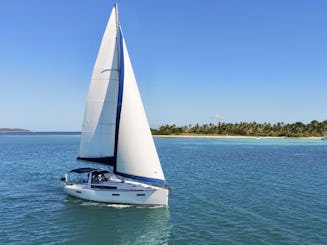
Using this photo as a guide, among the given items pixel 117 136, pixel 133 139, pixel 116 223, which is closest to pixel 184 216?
pixel 116 223

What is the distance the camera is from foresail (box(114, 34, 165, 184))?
81.7 feet

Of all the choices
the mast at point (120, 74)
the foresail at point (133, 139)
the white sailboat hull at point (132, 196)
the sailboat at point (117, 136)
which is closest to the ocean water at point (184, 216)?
the white sailboat hull at point (132, 196)

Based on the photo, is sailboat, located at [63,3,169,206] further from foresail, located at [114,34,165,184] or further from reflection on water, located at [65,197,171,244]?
reflection on water, located at [65,197,171,244]

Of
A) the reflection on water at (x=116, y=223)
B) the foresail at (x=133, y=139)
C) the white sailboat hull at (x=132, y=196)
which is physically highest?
the foresail at (x=133, y=139)

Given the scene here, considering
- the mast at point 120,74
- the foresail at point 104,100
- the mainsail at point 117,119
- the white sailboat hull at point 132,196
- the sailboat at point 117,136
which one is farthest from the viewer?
the foresail at point 104,100

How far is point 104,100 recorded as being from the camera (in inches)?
1057

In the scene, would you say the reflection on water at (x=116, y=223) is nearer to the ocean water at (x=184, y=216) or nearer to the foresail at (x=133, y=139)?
the ocean water at (x=184, y=216)

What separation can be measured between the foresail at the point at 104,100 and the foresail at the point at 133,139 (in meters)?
1.31

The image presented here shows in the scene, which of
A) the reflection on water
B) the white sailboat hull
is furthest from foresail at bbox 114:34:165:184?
the reflection on water

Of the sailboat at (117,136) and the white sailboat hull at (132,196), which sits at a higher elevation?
the sailboat at (117,136)

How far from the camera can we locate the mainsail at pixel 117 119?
25094 mm

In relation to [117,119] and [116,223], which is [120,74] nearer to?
[117,119]

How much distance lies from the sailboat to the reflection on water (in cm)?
88

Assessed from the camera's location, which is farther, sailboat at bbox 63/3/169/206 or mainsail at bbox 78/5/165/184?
mainsail at bbox 78/5/165/184
